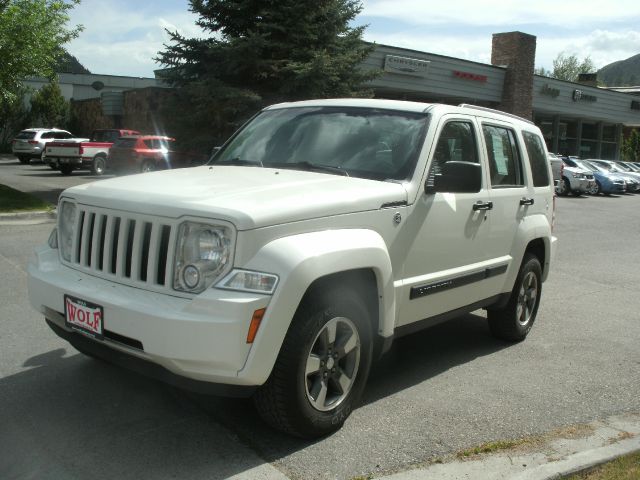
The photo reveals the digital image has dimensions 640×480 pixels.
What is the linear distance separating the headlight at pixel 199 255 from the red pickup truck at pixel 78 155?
22657mm

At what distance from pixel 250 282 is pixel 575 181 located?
1021 inches

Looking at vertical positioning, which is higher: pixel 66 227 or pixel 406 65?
pixel 406 65

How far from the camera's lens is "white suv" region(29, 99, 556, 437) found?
10.6 ft

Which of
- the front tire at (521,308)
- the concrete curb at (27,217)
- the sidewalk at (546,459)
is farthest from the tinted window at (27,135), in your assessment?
the sidewalk at (546,459)

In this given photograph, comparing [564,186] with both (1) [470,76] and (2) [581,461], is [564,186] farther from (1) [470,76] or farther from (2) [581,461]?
(2) [581,461]

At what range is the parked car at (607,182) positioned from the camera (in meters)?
28.4

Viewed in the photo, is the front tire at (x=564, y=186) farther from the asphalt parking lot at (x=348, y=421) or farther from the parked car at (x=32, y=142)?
the asphalt parking lot at (x=348, y=421)

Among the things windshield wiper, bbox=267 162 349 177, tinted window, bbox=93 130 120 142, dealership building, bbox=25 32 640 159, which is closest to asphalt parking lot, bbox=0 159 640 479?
windshield wiper, bbox=267 162 349 177

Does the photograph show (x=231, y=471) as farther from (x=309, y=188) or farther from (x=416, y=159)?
(x=416, y=159)

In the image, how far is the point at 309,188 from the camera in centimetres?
384

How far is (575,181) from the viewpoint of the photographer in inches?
1054

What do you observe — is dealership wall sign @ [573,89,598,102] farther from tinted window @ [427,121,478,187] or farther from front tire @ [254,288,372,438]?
front tire @ [254,288,372,438]

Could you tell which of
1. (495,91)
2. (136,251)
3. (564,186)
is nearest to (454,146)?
(136,251)

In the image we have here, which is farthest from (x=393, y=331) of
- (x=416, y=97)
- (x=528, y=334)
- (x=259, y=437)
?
(x=416, y=97)
